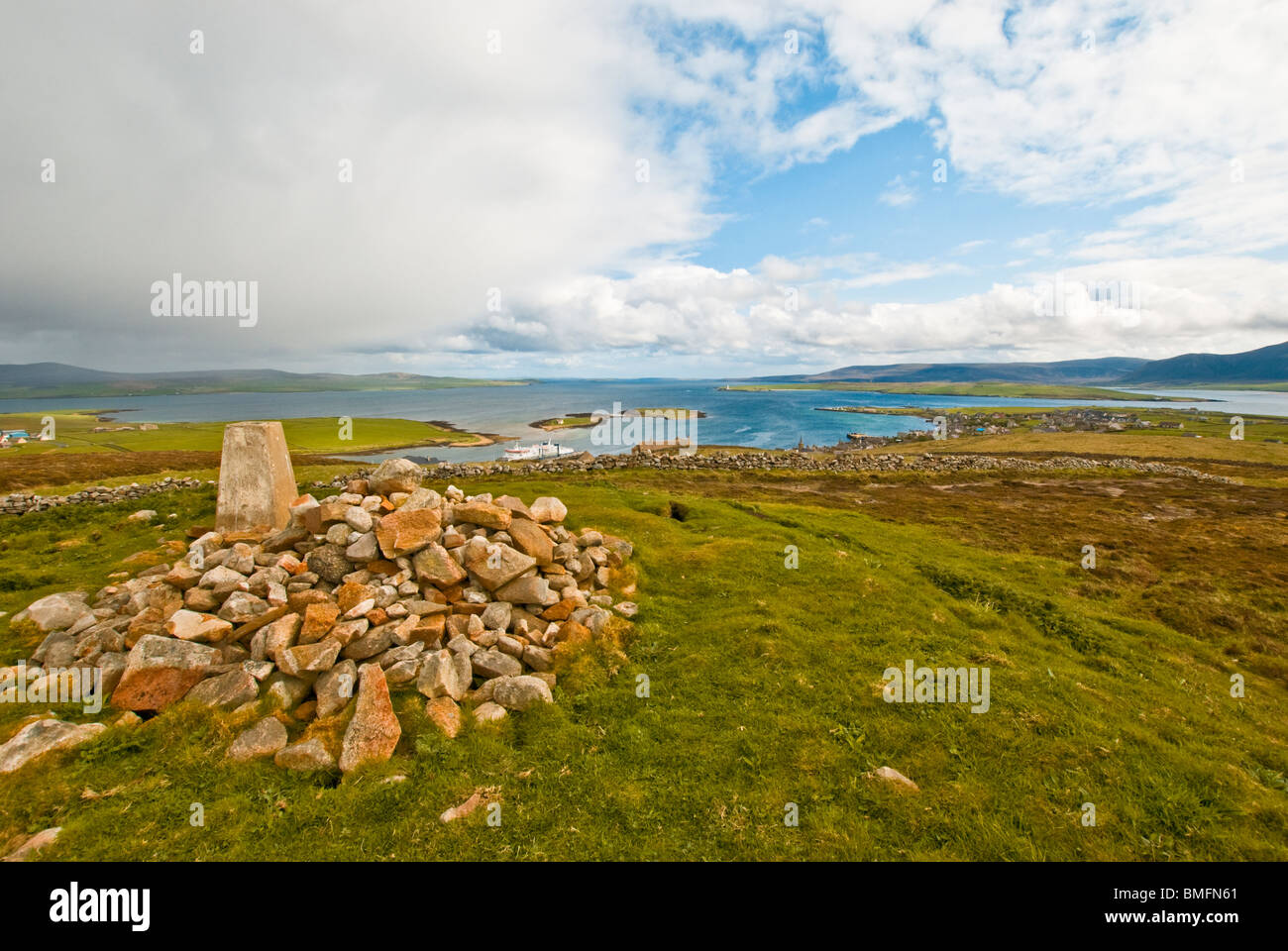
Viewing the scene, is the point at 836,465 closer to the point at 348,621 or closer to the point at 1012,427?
the point at 348,621

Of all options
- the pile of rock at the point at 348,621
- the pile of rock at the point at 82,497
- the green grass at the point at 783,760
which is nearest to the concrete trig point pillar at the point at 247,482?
the pile of rock at the point at 348,621

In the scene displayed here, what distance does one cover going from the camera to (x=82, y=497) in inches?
1005

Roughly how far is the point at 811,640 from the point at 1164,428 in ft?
375

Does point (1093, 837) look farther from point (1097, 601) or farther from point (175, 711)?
point (175, 711)

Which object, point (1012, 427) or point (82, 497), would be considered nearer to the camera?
point (82, 497)

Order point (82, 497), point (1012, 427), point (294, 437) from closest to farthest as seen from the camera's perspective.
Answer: point (82, 497), point (294, 437), point (1012, 427)

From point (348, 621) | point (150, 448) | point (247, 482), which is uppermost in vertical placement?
point (150, 448)

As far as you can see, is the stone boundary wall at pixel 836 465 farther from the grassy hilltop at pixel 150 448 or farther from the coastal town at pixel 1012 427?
the coastal town at pixel 1012 427

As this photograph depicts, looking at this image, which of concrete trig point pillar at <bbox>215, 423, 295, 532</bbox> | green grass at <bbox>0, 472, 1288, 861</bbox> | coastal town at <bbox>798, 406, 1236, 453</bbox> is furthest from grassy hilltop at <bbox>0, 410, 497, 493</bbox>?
coastal town at <bbox>798, 406, 1236, 453</bbox>

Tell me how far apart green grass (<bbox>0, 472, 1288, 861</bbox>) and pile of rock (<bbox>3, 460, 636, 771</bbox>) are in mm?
569

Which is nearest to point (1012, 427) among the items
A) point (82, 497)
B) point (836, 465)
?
point (836, 465)

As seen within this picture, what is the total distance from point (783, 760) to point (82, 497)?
1429 inches

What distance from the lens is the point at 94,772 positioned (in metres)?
7.00
